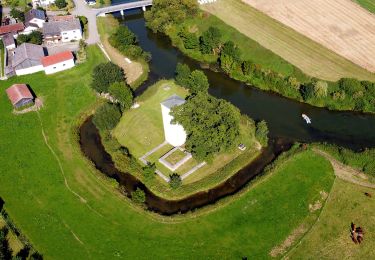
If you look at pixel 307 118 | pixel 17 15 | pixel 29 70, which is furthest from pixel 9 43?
pixel 307 118

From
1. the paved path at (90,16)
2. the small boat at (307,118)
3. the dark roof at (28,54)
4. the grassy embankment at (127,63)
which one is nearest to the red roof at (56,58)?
the dark roof at (28,54)

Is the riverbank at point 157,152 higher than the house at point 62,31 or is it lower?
lower

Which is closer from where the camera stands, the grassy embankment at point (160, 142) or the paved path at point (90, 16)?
the grassy embankment at point (160, 142)

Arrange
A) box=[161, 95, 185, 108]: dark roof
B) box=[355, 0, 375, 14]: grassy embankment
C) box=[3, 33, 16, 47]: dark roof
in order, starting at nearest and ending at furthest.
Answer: box=[161, 95, 185, 108]: dark roof, box=[3, 33, 16, 47]: dark roof, box=[355, 0, 375, 14]: grassy embankment

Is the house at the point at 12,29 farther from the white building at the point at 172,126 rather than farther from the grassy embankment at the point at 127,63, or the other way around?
the white building at the point at 172,126

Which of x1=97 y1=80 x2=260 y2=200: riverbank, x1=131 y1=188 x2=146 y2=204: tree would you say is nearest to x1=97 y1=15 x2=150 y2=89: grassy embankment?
x1=97 y1=80 x2=260 y2=200: riverbank

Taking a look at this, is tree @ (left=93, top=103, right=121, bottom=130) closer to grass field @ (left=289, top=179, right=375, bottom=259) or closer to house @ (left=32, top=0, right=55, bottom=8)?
grass field @ (left=289, top=179, right=375, bottom=259)

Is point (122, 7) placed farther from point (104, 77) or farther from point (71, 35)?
point (104, 77)
